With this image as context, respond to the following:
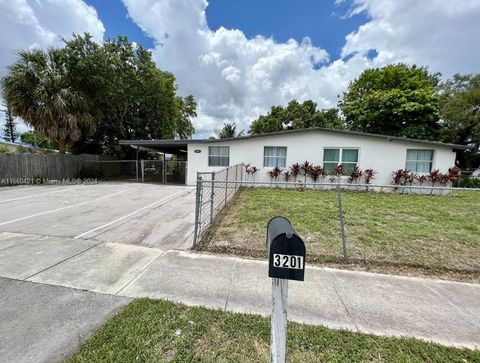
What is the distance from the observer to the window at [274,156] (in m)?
12.9

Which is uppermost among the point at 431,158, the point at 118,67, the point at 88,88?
the point at 118,67

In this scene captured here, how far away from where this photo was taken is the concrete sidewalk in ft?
8.09

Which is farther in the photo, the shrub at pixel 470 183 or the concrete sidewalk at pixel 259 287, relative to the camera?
the shrub at pixel 470 183

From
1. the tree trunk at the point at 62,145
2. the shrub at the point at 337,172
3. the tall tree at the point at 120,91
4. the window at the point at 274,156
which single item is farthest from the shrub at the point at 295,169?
the tree trunk at the point at 62,145

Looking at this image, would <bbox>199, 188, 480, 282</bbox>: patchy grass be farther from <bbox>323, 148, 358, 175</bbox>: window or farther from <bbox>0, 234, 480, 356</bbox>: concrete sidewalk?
<bbox>323, 148, 358, 175</bbox>: window

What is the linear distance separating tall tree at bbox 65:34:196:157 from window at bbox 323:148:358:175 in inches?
597

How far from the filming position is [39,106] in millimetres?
13266

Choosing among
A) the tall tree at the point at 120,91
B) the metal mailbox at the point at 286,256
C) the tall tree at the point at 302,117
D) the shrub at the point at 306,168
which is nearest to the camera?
the metal mailbox at the point at 286,256

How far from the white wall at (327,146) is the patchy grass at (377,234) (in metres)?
3.97

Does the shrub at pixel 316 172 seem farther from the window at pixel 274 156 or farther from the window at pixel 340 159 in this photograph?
the window at pixel 274 156

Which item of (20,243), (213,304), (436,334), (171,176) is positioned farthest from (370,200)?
(171,176)

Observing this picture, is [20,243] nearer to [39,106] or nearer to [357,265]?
[357,265]

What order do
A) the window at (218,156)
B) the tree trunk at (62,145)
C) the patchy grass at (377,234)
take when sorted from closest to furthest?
1. the patchy grass at (377,234)
2. the window at (218,156)
3. the tree trunk at (62,145)

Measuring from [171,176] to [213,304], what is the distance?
57.8 ft
